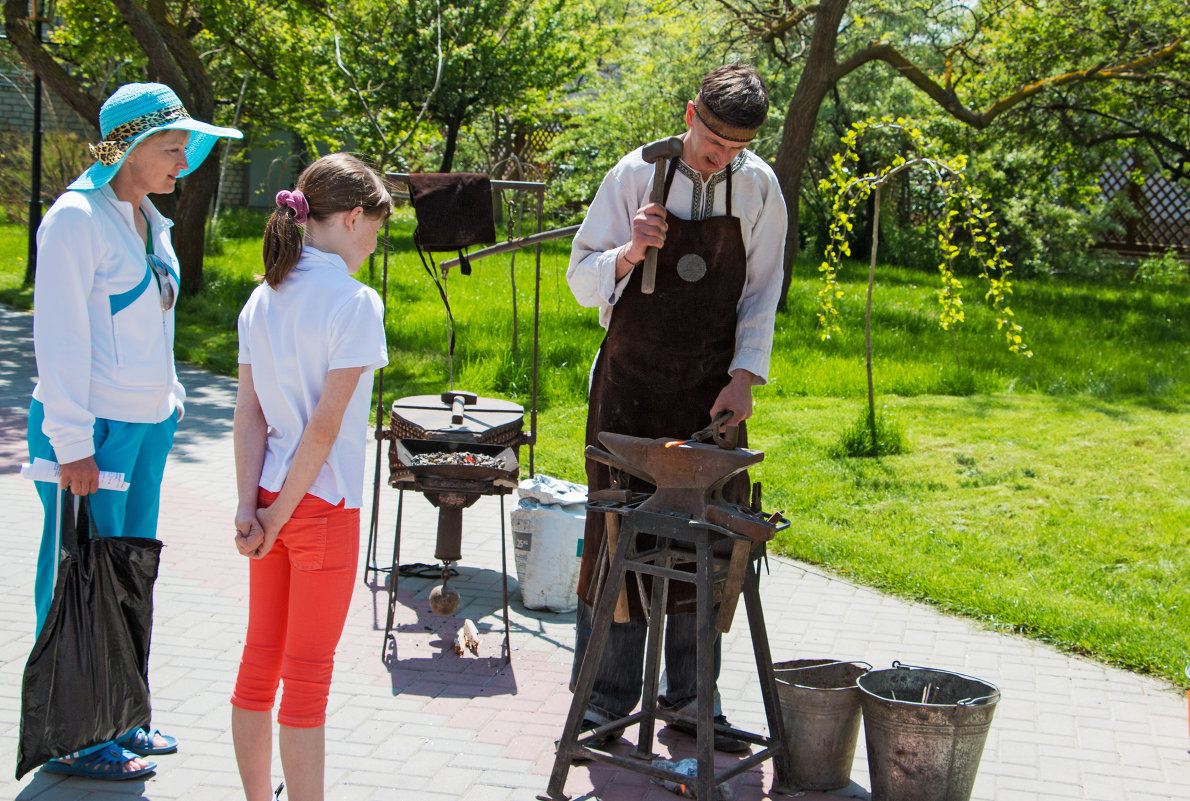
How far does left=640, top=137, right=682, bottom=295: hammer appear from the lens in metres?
2.92

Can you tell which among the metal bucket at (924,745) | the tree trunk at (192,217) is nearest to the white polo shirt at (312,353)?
the metal bucket at (924,745)

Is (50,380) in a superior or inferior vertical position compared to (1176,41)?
inferior

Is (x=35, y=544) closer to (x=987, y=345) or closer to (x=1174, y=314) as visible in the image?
(x=987, y=345)

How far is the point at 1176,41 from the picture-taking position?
1210 centimetres

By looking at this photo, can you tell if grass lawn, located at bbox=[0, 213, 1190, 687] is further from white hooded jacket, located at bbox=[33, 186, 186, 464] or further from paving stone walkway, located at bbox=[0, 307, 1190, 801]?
white hooded jacket, located at bbox=[33, 186, 186, 464]

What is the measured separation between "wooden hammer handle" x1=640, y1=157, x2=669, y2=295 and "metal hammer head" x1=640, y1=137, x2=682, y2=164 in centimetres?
3

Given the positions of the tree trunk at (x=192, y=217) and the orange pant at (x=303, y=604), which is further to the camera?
the tree trunk at (x=192, y=217)

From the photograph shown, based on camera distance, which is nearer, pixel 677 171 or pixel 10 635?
pixel 677 171

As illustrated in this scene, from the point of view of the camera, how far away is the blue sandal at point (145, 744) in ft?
10.8

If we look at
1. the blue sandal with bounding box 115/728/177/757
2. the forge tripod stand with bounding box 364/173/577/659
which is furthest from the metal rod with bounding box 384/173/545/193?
the blue sandal with bounding box 115/728/177/757

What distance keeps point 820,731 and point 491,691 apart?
1.29m

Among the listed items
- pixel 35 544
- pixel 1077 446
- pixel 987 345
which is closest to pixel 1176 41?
pixel 987 345

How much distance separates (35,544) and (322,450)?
11.2 ft

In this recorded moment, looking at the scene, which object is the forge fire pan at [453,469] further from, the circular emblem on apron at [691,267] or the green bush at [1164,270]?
the green bush at [1164,270]
